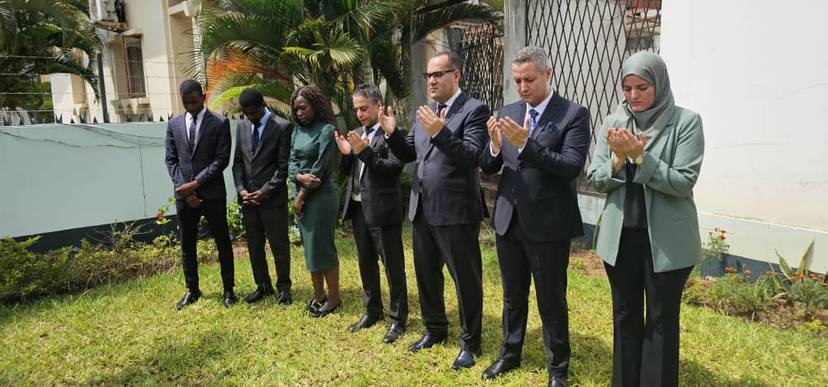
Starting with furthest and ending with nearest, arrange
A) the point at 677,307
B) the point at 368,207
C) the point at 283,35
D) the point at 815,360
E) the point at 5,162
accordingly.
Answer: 1. the point at 283,35
2. the point at 5,162
3. the point at 368,207
4. the point at 815,360
5. the point at 677,307

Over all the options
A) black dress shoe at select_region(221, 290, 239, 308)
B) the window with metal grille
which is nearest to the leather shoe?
black dress shoe at select_region(221, 290, 239, 308)

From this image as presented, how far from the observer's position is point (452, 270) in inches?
131

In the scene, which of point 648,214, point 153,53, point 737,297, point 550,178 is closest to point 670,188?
point 648,214

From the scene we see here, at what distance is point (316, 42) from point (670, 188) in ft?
17.2

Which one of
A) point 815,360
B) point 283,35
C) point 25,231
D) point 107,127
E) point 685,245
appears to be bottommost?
point 815,360

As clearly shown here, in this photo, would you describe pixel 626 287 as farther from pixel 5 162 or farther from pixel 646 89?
pixel 5 162

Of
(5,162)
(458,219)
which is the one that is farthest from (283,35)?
(458,219)

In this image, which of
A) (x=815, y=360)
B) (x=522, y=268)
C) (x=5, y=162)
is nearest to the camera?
(x=522, y=268)

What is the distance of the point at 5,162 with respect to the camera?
18.9 feet

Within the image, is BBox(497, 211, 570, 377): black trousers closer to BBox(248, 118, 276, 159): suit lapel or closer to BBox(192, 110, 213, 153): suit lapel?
BBox(248, 118, 276, 159): suit lapel

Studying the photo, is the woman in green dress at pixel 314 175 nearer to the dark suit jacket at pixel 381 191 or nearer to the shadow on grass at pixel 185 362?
the dark suit jacket at pixel 381 191

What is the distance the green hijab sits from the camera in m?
2.35

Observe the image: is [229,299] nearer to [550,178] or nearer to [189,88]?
[189,88]

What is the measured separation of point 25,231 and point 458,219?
207 inches
